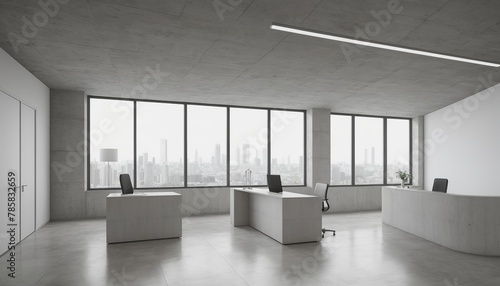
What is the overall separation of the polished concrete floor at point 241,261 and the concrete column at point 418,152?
545 cm

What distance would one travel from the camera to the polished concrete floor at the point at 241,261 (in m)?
4.19

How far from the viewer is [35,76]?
701 centimetres

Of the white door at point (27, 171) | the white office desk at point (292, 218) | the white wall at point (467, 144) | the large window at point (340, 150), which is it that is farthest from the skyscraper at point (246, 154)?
the white wall at point (467, 144)

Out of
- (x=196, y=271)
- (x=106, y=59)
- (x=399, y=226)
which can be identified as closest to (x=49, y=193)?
(x=106, y=59)

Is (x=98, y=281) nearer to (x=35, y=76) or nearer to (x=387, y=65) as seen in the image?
(x=35, y=76)

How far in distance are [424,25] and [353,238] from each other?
4.08m

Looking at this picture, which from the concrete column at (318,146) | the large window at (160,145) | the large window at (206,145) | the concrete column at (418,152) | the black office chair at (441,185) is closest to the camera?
the black office chair at (441,185)

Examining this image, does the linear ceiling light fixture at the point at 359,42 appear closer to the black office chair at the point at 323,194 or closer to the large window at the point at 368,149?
the black office chair at the point at 323,194

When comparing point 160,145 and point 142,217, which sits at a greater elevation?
point 160,145

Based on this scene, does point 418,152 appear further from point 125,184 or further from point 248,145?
point 125,184

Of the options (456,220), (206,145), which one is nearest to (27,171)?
(206,145)

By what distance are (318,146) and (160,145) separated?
193 inches

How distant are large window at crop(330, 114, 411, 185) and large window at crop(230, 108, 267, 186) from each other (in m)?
2.42

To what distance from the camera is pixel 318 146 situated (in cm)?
1041
